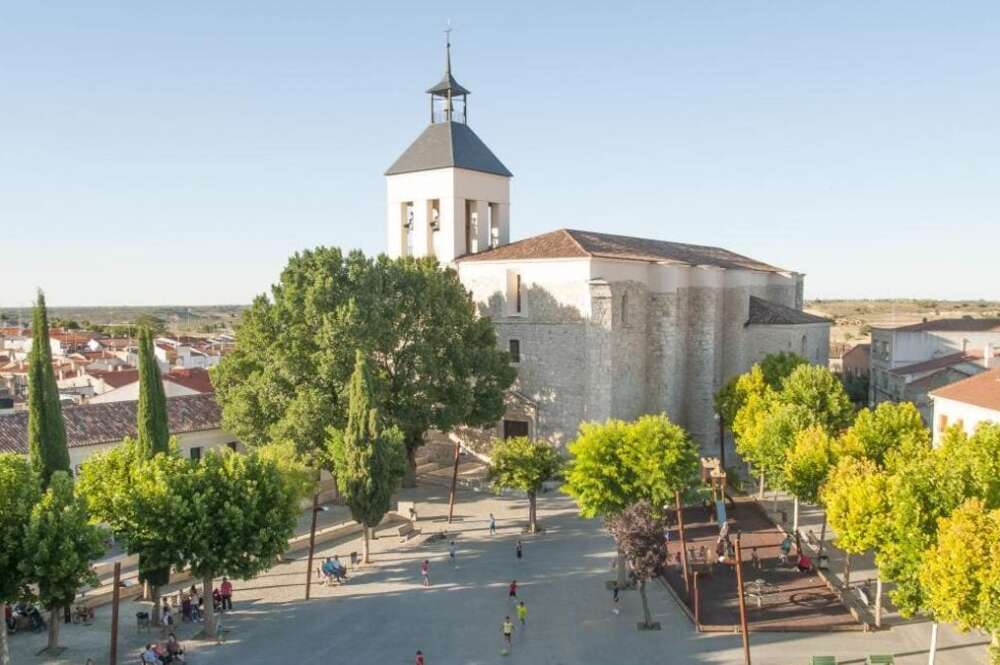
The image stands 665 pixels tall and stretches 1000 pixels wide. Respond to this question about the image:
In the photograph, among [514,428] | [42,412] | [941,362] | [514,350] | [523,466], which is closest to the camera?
[42,412]

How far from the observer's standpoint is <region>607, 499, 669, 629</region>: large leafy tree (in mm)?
20312

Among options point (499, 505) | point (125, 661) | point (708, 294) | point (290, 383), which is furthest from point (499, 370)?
point (125, 661)

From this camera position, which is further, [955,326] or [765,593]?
[955,326]

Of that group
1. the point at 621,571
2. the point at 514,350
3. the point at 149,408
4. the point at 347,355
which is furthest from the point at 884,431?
the point at 149,408

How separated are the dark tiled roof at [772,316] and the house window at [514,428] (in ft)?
44.9

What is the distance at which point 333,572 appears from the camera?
79.3ft

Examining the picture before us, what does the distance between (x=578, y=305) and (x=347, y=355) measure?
36.9 feet

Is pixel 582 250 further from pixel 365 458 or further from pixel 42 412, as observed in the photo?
pixel 42 412

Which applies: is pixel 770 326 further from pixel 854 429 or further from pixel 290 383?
pixel 290 383

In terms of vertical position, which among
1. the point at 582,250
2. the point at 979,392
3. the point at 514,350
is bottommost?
the point at 979,392

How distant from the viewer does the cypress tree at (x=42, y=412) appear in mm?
23344

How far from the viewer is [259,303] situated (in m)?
32.0

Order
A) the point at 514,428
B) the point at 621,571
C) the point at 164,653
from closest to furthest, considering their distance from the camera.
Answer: the point at 164,653, the point at 621,571, the point at 514,428

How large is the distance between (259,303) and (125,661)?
15950 millimetres
